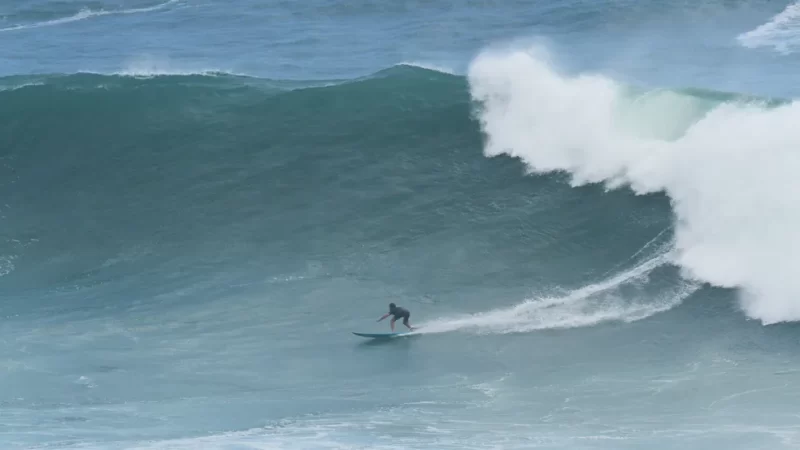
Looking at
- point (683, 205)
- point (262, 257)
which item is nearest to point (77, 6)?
point (262, 257)

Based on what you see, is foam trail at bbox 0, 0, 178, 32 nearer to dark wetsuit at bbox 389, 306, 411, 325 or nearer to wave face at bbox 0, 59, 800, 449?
wave face at bbox 0, 59, 800, 449

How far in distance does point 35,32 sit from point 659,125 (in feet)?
85.6

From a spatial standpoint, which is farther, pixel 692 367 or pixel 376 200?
pixel 376 200

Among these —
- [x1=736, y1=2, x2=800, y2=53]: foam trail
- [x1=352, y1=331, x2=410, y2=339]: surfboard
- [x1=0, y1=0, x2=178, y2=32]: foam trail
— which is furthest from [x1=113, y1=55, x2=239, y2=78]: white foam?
[x1=736, y1=2, x2=800, y2=53]: foam trail

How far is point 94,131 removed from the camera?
81.1ft

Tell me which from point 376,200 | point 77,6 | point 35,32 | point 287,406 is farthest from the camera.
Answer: point 77,6

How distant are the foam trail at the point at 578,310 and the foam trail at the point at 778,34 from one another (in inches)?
553

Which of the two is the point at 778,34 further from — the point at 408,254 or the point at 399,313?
the point at 399,313

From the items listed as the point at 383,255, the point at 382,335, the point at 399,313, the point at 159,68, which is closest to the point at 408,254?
the point at 383,255

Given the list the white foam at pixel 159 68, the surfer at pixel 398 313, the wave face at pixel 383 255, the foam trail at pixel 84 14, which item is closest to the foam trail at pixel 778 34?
the wave face at pixel 383 255

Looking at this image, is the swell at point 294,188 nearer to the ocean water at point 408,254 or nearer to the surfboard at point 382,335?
the ocean water at point 408,254

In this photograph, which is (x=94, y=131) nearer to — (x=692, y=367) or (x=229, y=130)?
(x=229, y=130)

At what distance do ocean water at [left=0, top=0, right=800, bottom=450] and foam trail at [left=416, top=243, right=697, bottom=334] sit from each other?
54mm

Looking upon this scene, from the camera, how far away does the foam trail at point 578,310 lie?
652 inches
